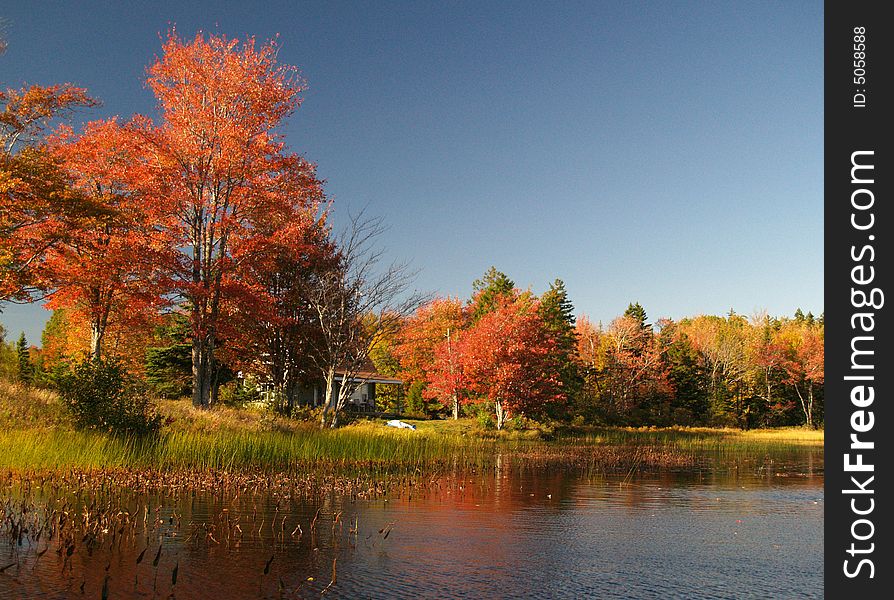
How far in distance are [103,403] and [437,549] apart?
38.6ft

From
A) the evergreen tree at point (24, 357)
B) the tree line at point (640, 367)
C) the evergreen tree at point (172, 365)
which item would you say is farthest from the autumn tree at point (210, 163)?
the evergreen tree at point (24, 357)

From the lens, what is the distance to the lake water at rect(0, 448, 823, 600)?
6887 millimetres

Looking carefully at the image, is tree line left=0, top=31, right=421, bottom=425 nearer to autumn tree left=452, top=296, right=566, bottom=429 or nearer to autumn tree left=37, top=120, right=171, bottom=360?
autumn tree left=37, top=120, right=171, bottom=360

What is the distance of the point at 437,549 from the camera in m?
8.59

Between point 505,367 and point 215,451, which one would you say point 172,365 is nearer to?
point 505,367

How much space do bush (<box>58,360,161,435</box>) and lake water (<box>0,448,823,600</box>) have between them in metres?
5.80

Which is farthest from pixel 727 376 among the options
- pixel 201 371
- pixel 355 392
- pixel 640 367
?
pixel 201 371

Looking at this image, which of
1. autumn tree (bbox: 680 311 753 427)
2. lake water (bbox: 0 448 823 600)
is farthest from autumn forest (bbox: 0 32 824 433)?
autumn tree (bbox: 680 311 753 427)

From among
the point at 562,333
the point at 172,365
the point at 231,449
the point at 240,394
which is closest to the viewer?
the point at 231,449

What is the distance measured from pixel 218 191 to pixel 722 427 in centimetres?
4999

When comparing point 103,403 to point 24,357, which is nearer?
point 103,403

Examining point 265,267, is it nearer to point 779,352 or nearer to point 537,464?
point 537,464
